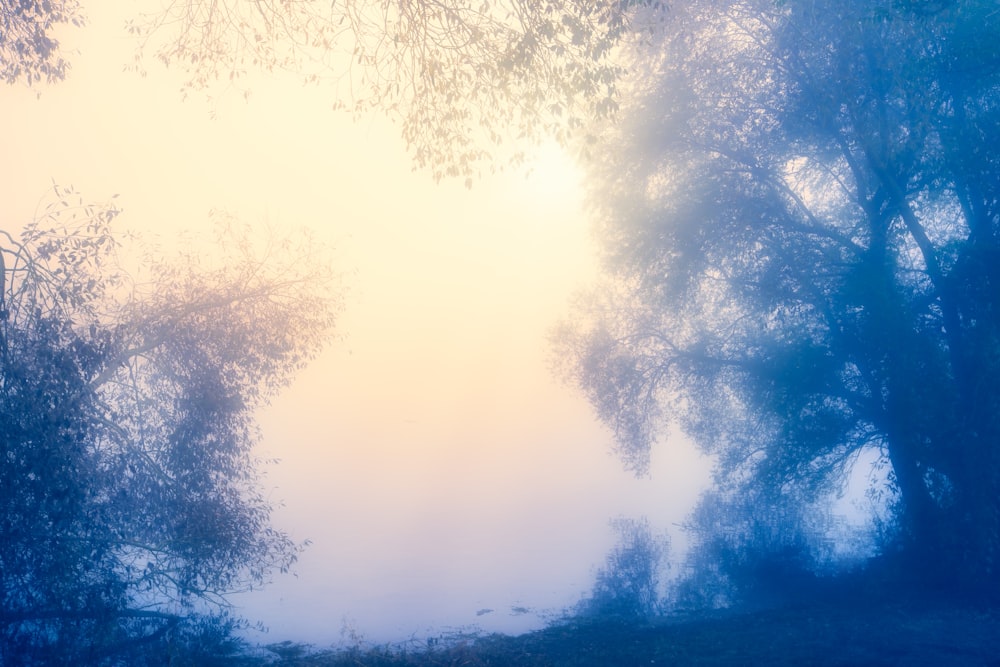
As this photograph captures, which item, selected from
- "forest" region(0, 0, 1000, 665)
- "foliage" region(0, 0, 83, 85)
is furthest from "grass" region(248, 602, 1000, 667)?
"foliage" region(0, 0, 83, 85)

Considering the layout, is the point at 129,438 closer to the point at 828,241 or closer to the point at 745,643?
the point at 745,643

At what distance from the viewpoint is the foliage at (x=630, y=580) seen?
1466 centimetres

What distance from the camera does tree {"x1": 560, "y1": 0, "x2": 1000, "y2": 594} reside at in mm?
13156

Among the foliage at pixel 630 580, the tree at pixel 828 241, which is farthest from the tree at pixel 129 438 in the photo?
the tree at pixel 828 241

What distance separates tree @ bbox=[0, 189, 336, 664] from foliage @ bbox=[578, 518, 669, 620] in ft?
20.6

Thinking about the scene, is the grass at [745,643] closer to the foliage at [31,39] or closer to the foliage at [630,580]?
the foliage at [630,580]

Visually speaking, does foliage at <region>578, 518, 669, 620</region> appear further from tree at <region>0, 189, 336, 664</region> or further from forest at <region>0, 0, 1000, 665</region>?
tree at <region>0, 189, 336, 664</region>

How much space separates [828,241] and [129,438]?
13.5 metres

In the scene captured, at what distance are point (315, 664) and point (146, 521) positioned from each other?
3.36 meters

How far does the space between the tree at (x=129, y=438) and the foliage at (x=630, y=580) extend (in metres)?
6.28

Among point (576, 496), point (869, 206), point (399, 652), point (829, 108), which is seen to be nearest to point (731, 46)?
point (829, 108)

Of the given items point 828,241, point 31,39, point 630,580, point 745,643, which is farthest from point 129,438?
point 828,241

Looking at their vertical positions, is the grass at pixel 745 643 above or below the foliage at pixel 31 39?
below

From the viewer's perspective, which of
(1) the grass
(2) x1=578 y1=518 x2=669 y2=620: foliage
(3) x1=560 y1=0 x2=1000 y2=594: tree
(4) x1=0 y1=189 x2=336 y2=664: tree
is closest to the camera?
(4) x1=0 y1=189 x2=336 y2=664: tree
